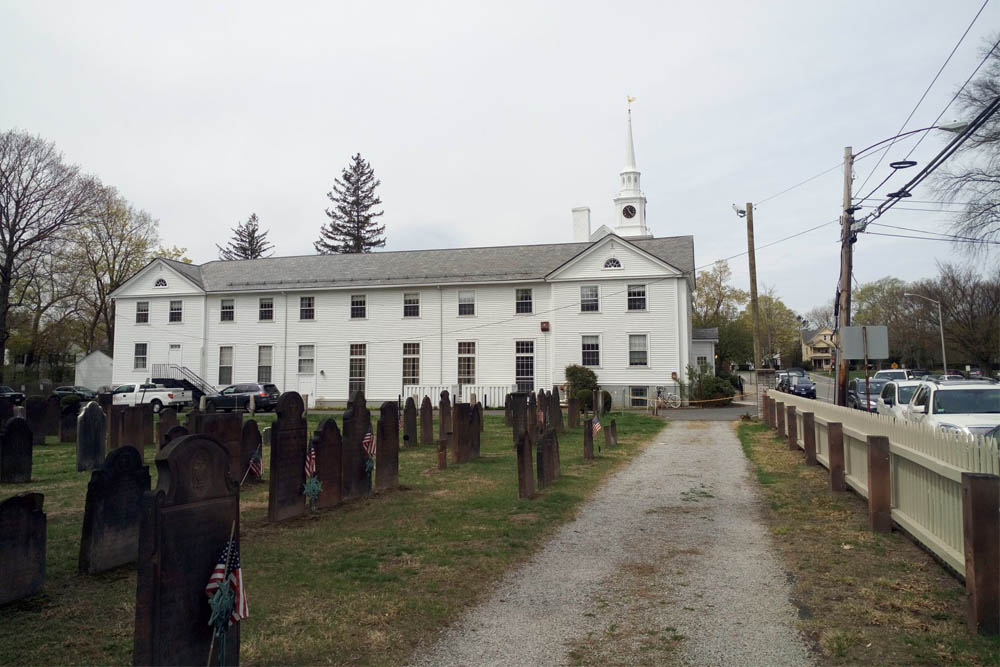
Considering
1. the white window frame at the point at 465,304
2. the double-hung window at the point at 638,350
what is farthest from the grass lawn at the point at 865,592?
the white window frame at the point at 465,304

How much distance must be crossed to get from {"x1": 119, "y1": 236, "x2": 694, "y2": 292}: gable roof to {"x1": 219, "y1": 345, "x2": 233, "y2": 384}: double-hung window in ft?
11.2

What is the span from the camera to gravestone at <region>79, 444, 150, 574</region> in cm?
671

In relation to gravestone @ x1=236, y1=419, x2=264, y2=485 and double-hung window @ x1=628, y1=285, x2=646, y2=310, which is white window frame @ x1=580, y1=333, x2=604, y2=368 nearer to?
double-hung window @ x1=628, y1=285, x2=646, y2=310

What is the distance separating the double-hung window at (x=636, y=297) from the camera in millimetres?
34344

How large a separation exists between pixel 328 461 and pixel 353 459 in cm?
67

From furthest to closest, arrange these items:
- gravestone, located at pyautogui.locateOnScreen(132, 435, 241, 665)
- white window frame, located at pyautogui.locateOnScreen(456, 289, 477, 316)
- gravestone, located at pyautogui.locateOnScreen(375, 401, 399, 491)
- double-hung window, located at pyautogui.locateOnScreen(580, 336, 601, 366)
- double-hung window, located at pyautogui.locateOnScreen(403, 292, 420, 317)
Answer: double-hung window, located at pyautogui.locateOnScreen(403, 292, 420, 317)
white window frame, located at pyautogui.locateOnScreen(456, 289, 477, 316)
double-hung window, located at pyautogui.locateOnScreen(580, 336, 601, 366)
gravestone, located at pyautogui.locateOnScreen(375, 401, 399, 491)
gravestone, located at pyautogui.locateOnScreen(132, 435, 241, 665)

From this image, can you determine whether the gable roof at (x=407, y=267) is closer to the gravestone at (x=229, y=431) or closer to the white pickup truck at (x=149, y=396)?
the white pickup truck at (x=149, y=396)

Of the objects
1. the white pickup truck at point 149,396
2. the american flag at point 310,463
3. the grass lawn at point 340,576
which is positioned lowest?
the grass lawn at point 340,576

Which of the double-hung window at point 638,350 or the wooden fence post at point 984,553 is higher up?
the double-hung window at point 638,350

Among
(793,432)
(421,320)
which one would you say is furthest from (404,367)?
(793,432)

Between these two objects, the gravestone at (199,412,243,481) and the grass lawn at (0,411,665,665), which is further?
the gravestone at (199,412,243,481)

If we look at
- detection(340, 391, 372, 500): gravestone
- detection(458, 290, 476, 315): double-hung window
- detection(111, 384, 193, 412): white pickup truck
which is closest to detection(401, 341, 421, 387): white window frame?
detection(458, 290, 476, 315): double-hung window

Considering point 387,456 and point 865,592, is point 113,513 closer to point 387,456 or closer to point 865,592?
point 387,456

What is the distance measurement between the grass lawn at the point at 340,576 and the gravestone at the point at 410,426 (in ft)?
18.4
